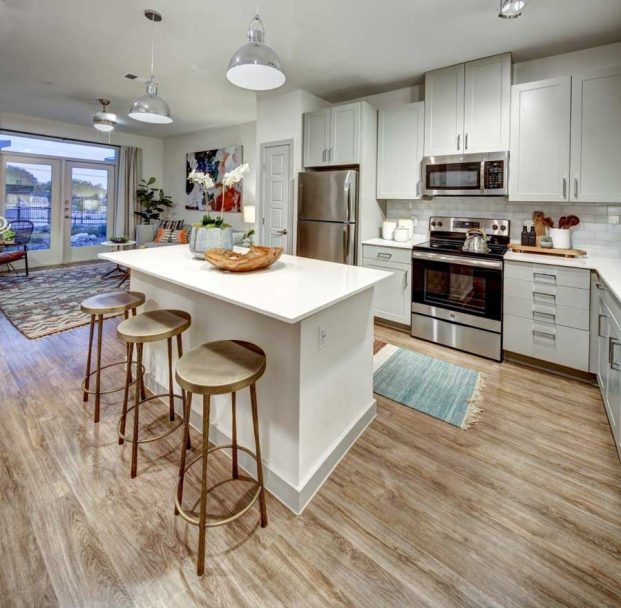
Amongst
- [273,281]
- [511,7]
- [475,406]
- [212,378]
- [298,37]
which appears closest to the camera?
[212,378]

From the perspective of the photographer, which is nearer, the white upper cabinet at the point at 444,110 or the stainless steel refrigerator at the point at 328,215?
the white upper cabinet at the point at 444,110

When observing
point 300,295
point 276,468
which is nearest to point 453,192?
point 300,295

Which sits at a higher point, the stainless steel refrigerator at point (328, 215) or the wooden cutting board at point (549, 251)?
the stainless steel refrigerator at point (328, 215)

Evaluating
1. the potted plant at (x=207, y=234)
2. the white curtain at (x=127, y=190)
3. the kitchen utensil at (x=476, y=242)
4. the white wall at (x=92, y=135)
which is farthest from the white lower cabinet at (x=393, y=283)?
the white wall at (x=92, y=135)

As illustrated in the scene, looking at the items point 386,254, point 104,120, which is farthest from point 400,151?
point 104,120

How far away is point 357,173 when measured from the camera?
4043 mm

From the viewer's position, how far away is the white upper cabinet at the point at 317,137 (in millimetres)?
4238

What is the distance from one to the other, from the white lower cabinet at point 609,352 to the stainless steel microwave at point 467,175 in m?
1.28

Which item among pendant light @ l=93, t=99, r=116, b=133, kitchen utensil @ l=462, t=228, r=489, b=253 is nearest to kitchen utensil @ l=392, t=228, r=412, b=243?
kitchen utensil @ l=462, t=228, r=489, b=253

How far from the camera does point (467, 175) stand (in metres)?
3.60

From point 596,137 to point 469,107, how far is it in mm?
1095

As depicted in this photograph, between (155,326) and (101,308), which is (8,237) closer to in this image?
(101,308)

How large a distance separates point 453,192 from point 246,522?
3.39 m

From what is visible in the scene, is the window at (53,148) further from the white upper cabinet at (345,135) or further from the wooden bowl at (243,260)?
the wooden bowl at (243,260)
